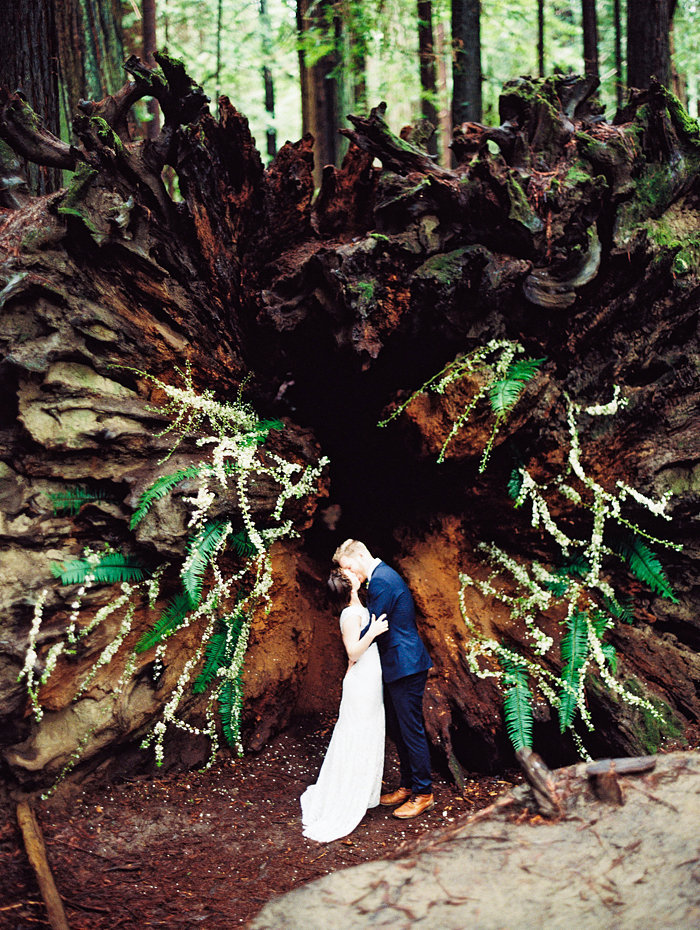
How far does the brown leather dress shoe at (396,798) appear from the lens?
4137mm

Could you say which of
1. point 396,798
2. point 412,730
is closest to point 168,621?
point 412,730

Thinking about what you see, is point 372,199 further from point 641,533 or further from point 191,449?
point 641,533

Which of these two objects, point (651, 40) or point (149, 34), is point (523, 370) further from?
point (149, 34)

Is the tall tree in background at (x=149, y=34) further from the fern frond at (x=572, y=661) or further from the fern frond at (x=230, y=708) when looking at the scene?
the fern frond at (x=572, y=661)

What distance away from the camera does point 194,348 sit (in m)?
4.51

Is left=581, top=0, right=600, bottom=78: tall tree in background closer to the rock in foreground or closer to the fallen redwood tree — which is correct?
the fallen redwood tree

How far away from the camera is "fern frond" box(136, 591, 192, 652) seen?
157 inches

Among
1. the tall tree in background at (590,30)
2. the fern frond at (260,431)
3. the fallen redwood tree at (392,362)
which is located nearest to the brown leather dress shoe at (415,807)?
the fallen redwood tree at (392,362)

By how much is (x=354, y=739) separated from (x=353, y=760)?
13 cm

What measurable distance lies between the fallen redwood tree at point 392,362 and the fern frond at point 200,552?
122 mm

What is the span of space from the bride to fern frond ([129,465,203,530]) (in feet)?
4.05

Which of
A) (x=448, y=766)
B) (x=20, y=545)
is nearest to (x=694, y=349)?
(x=448, y=766)

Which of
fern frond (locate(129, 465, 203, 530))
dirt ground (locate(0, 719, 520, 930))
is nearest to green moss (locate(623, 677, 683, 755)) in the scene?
dirt ground (locate(0, 719, 520, 930))

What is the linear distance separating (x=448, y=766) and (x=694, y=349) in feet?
12.1
